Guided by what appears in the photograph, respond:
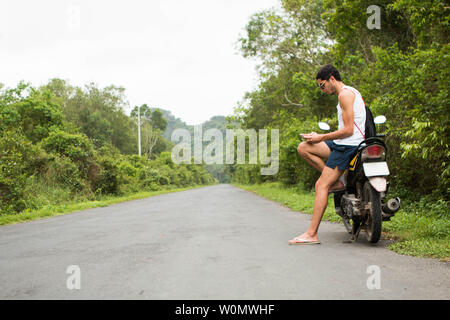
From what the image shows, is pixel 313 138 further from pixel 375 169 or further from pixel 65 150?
pixel 65 150

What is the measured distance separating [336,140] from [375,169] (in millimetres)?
693

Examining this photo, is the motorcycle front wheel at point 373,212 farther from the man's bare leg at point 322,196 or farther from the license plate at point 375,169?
the man's bare leg at point 322,196

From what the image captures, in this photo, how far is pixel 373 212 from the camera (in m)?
4.36

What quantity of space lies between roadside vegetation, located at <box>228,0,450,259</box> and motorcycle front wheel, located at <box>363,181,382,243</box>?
289 mm

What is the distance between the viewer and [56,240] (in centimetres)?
565

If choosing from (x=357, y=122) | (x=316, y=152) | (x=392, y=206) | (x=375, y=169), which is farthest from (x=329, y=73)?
(x=392, y=206)

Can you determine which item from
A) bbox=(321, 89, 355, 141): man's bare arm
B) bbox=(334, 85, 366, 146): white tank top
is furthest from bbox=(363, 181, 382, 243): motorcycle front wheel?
bbox=(321, 89, 355, 141): man's bare arm

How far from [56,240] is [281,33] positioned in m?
19.1

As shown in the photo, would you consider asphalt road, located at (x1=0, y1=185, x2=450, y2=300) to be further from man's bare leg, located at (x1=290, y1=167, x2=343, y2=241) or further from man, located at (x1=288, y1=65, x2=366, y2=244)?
man, located at (x1=288, y1=65, x2=366, y2=244)

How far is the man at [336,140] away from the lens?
184 inches

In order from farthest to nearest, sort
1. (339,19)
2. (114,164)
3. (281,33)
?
(281,33) → (114,164) → (339,19)

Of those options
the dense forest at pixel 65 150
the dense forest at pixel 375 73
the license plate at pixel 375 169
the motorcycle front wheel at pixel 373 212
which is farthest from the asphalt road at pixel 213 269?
the dense forest at pixel 65 150

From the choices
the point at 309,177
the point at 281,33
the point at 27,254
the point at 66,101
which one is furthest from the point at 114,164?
the point at 66,101

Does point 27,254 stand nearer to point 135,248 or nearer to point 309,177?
→ point 135,248
